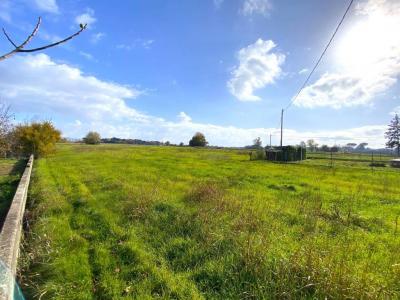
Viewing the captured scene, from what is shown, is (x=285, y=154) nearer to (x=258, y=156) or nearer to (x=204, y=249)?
(x=258, y=156)

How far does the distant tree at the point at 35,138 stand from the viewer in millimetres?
31375

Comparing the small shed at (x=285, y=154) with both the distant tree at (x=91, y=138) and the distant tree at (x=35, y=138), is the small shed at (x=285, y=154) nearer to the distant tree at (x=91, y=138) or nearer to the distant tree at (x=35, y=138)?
the distant tree at (x=35, y=138)

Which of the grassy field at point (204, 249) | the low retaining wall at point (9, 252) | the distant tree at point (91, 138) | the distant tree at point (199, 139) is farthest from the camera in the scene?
the distant tree at point (199, 139)

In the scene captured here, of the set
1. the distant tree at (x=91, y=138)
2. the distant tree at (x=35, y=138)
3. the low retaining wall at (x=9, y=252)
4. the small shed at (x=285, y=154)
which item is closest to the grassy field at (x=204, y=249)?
the low retaining wall at (x=9, y=252)

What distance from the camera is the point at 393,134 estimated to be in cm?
10144

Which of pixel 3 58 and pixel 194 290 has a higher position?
pixel 3 58

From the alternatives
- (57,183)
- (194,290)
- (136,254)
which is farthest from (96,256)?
(57,183)

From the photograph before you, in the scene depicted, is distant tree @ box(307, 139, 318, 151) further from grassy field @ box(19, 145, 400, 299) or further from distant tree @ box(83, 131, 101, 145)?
grassy field @ box(19, 145, 400, 299)

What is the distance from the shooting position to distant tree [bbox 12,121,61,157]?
103ft

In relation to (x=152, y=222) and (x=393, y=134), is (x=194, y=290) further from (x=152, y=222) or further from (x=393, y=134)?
(x=393, y=134)

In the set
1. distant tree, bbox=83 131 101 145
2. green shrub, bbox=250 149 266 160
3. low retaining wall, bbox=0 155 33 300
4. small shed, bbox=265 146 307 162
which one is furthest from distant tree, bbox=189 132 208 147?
low retaining wall, bbox=0 155 33 300

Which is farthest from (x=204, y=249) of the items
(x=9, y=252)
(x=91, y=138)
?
(x=91, y=138)

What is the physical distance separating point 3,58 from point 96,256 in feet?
17.5

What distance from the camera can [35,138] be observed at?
31.7 meters
